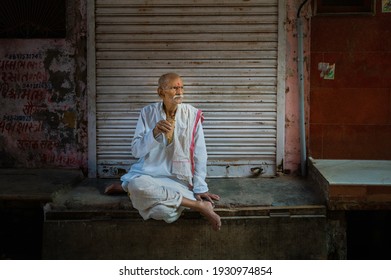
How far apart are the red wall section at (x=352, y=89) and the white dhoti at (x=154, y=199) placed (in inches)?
84.3

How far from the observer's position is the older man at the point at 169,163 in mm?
4051

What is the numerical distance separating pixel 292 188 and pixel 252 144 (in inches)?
31.7

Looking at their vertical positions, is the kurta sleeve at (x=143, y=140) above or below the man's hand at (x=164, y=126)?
below

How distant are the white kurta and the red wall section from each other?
170cm

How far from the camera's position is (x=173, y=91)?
Result: 4.27m

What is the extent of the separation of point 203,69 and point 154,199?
6.60ft

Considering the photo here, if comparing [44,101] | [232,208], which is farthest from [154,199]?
[44,101]

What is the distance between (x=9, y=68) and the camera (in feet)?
18.0

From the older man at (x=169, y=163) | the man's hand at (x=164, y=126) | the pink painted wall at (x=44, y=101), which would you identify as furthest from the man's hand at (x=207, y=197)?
the pink painted wall at (x=44, y=101)

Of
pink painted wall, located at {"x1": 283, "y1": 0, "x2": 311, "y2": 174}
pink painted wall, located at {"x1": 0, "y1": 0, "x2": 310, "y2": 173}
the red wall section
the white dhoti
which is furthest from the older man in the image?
the red wall section

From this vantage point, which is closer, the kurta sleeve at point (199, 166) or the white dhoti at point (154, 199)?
the white dhoti at point (154, 199)

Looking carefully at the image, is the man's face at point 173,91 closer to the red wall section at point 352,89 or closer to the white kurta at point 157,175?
the white kurta at point 157,175

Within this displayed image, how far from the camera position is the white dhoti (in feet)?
13.1

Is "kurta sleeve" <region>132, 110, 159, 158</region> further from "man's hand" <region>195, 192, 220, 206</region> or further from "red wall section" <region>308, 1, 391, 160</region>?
"red wall section" <region>308, 1, 391, 160</region>
